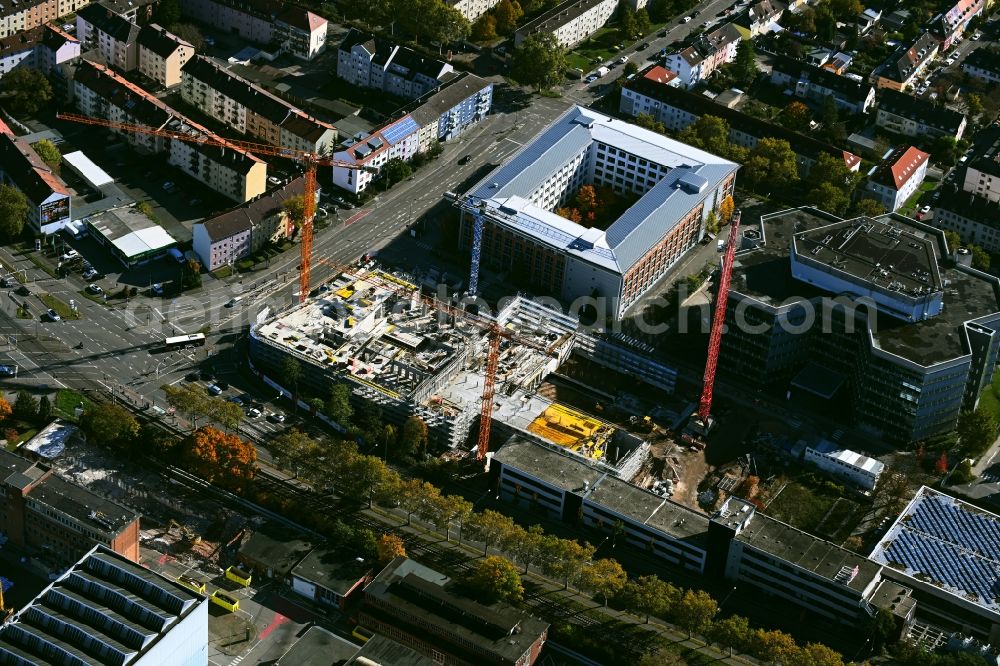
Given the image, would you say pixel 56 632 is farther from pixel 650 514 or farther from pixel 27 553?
pixel 650 514

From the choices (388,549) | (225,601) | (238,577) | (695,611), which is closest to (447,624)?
(388,549)

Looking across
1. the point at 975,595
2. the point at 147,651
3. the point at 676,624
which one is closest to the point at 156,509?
the point at 147,651

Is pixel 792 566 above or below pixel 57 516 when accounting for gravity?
below

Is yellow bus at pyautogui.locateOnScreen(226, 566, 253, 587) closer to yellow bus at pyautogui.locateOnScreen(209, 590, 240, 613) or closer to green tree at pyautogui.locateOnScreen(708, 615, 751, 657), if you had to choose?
yellow bus at pyautogui.locateOnScreen(209, 590, 240, 613)

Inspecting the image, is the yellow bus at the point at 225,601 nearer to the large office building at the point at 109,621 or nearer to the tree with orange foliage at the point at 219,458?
the large office building at the point at 109,621

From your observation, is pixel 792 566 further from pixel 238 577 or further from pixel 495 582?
pixel 238 577

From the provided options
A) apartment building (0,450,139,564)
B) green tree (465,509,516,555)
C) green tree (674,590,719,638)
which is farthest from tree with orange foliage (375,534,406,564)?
green tree (674,590,719,638)

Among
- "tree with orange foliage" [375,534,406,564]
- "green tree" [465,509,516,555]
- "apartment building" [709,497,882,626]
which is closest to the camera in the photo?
"apartment building" [709,497,882,626]
